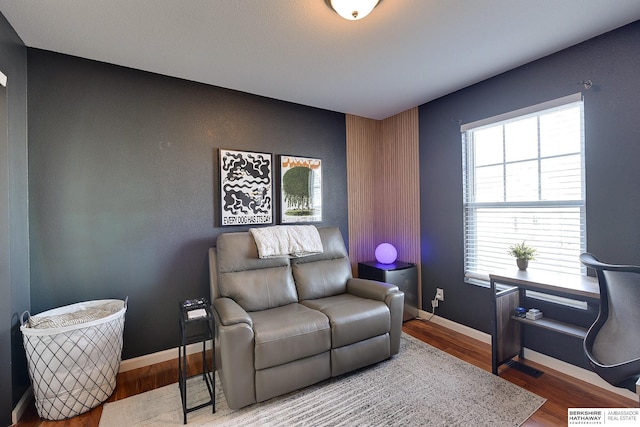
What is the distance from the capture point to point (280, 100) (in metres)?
3.15

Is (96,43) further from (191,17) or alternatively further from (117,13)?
(191,17)

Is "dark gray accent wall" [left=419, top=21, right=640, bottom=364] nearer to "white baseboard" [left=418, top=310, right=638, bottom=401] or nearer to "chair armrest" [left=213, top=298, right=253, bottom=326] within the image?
"white baseboard" [left=418, top=310, right=638, bottom=401]

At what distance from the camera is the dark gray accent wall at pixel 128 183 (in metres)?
2.14

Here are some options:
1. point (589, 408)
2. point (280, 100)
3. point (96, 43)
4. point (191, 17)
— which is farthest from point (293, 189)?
point (589, 408)

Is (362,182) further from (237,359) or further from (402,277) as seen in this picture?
(237,359)

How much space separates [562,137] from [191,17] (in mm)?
2796

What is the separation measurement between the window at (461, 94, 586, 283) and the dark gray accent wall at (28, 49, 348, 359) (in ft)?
7.41

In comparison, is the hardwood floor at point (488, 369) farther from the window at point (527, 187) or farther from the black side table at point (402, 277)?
the window at point (527, 187)

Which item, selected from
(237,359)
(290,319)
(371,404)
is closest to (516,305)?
(371,404)

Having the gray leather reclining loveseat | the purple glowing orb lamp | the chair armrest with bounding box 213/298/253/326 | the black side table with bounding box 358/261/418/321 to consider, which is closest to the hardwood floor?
the black side table with bounding box 358/261/418/321

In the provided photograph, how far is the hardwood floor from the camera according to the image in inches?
70.5

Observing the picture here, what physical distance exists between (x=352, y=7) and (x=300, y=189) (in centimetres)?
190

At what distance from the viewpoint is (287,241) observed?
2.73 metres

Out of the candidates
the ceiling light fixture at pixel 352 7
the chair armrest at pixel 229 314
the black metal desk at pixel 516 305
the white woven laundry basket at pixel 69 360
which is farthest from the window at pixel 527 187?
the white woven laundry basket at pixel 69 360
